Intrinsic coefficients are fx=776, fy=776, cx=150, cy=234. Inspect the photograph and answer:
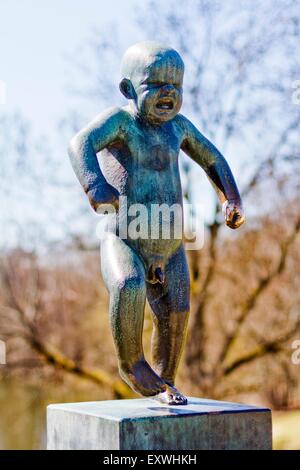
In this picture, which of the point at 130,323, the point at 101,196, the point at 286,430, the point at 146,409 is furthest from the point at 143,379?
the point at 286,430

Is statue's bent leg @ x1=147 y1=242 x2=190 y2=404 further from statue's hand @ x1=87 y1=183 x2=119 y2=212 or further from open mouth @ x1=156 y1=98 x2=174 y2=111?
open mouth @ x1=156 y1=98 x2=174 y2=111

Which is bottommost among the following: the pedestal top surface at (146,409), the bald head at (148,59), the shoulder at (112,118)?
the pedestal top surface at (146,409)

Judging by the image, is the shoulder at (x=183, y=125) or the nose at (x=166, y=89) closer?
the nose at (x=166, y=89)

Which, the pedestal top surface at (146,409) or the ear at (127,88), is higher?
the ear at (127,88)

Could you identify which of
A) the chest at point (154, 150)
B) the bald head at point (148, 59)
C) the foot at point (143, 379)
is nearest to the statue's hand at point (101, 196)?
the chest at point (154, 150)

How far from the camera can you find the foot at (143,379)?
331 centimetres


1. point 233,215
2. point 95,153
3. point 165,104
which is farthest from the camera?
point 233,215

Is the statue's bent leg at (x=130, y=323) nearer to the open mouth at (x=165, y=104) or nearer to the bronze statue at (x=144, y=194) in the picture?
the bronze statue at (x=144, y=194)

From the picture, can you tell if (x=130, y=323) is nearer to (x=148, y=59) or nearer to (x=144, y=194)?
(x=144, y=194)

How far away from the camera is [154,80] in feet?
11.4

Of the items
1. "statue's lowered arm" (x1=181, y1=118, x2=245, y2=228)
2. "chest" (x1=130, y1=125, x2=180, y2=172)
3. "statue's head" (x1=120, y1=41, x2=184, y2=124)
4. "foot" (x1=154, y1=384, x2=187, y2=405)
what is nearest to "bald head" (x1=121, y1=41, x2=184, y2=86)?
"statue's head" (x1=120, y1=41, x2=184, y2=124)

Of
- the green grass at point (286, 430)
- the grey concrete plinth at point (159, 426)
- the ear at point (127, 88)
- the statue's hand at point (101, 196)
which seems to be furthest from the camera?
the green grass at point (286, 430)

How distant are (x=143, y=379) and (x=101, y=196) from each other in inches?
31.6
